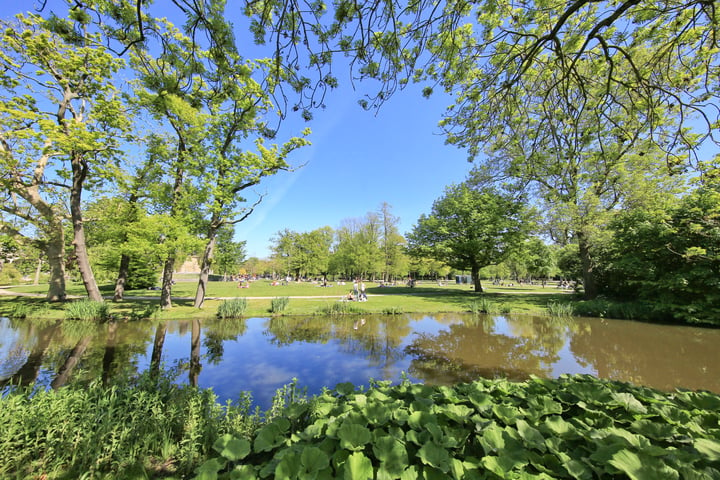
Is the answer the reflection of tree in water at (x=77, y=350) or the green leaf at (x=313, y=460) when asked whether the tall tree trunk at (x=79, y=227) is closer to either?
the reflection of tree in water at (x=77, y=350)

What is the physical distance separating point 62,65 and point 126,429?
53.2ft

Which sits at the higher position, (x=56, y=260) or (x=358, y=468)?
(x=56, y=260)

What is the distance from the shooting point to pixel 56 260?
14.0 m

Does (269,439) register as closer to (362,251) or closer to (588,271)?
(588,271)

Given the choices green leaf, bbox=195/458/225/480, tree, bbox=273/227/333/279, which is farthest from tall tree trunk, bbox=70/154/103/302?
tree, bbox=273/227/333/279

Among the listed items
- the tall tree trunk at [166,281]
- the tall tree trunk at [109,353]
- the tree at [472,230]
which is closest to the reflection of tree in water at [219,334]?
the tall tree trunk at [109,353]

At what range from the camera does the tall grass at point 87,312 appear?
1039cm

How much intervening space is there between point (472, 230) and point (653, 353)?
1584cm

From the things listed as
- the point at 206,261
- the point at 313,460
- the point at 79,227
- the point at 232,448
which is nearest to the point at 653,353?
the point at 313,460

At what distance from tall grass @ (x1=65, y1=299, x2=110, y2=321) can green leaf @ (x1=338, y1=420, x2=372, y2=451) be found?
13.4 metres

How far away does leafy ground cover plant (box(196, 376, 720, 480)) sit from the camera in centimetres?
174

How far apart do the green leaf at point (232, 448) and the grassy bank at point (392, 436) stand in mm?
15

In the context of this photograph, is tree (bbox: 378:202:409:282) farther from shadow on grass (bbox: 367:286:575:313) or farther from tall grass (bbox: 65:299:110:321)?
tall grass (bbox: 65:299:110:321)

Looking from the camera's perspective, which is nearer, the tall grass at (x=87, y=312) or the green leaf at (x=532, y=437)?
the green leaf at (x=532, y=437)
